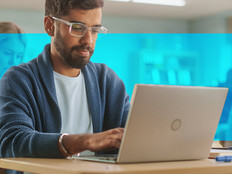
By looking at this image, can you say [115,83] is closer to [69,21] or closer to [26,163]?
[69,21]

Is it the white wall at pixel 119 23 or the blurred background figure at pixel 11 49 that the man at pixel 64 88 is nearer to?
the blurred background figure at pixel 11 49

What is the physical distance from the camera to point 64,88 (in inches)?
66.4

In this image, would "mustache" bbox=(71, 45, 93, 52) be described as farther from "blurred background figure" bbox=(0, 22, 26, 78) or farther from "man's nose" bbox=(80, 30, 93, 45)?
"blurred background figure" bbox=(0, 22, 26, 78)

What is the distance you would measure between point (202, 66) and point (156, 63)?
1.00 metres

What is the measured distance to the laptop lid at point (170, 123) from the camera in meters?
1.05

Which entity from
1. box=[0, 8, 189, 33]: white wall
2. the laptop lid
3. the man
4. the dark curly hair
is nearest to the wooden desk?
the laptop lid

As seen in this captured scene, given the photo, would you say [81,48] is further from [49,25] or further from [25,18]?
[25,18]

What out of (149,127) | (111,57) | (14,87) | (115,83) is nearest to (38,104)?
(14,87)

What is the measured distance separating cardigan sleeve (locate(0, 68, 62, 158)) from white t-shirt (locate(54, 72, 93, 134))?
0.16 meters

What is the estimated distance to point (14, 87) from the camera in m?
1.44

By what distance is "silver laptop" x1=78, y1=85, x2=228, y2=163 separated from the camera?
105cm

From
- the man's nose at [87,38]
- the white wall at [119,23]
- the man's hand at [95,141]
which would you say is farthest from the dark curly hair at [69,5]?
the white wall at [119,23]

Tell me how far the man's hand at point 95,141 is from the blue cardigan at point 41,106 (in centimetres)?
5

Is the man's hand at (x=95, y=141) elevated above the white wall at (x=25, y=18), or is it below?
below
